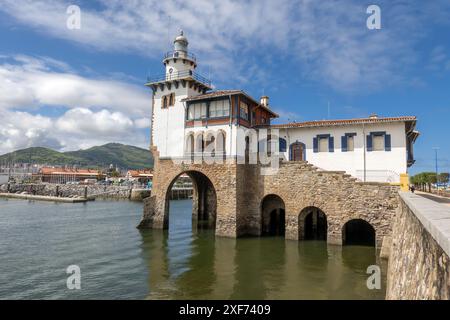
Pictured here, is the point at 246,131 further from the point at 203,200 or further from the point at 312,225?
the point at 203,200

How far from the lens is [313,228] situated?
92.7 feet

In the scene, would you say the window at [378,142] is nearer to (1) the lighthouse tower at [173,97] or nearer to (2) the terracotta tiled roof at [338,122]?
(2) the terracotta tiled roof at [338,122]

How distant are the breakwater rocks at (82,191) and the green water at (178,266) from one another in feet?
141

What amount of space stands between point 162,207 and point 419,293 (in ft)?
83.9

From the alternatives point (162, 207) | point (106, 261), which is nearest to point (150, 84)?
point (162, 207)

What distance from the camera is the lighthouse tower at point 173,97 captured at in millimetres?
29094

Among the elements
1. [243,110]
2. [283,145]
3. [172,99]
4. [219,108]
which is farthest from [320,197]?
[172,99]

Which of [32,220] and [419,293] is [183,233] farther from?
[419,293]

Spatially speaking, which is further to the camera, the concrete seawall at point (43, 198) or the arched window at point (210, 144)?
the concrete seawall at point (43, 198)

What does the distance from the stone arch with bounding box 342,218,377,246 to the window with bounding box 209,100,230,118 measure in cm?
1365

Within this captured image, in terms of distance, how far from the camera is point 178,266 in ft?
60.1

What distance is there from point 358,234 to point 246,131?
45.5ft

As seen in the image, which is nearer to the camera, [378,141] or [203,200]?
[378,141]

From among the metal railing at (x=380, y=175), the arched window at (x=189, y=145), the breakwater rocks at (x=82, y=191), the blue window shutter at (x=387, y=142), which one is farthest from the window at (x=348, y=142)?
the breakwater rocks at (x=82, y=191)
